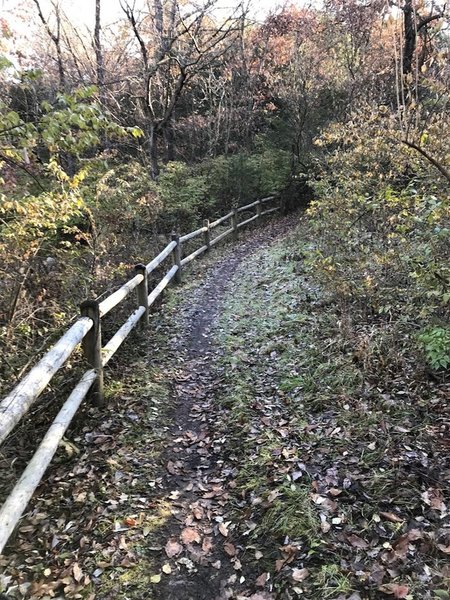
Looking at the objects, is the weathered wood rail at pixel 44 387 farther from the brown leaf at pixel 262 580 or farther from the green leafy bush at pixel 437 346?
the green leafy bush at pixel 437 346

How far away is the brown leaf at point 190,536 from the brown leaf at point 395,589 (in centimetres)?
129

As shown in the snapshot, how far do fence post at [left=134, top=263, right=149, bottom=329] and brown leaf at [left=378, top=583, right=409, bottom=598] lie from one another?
16.5 feet

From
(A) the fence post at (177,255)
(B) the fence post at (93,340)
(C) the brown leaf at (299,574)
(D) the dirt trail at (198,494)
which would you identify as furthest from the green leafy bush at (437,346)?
(A) the fence post at (177,255)

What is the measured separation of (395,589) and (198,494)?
1.65 metres

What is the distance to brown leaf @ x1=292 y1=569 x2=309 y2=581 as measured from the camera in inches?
112

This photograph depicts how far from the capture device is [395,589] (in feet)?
8.63

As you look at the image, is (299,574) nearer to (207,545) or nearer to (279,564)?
(279,564)

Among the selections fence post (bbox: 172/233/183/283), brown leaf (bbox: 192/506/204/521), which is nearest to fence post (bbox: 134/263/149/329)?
fence post (bbox: 172/233/183/283)

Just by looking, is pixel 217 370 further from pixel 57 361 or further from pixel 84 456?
pixel 57 361

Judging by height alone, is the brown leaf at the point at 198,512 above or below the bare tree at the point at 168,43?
below

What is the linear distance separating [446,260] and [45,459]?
14.0 ft

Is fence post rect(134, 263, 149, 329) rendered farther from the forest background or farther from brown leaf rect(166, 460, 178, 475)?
brown leaf rect(166, 460, 178, 475)

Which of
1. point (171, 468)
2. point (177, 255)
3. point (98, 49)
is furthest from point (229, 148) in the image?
point (171, 468)

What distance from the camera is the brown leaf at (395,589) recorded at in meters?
2.60
